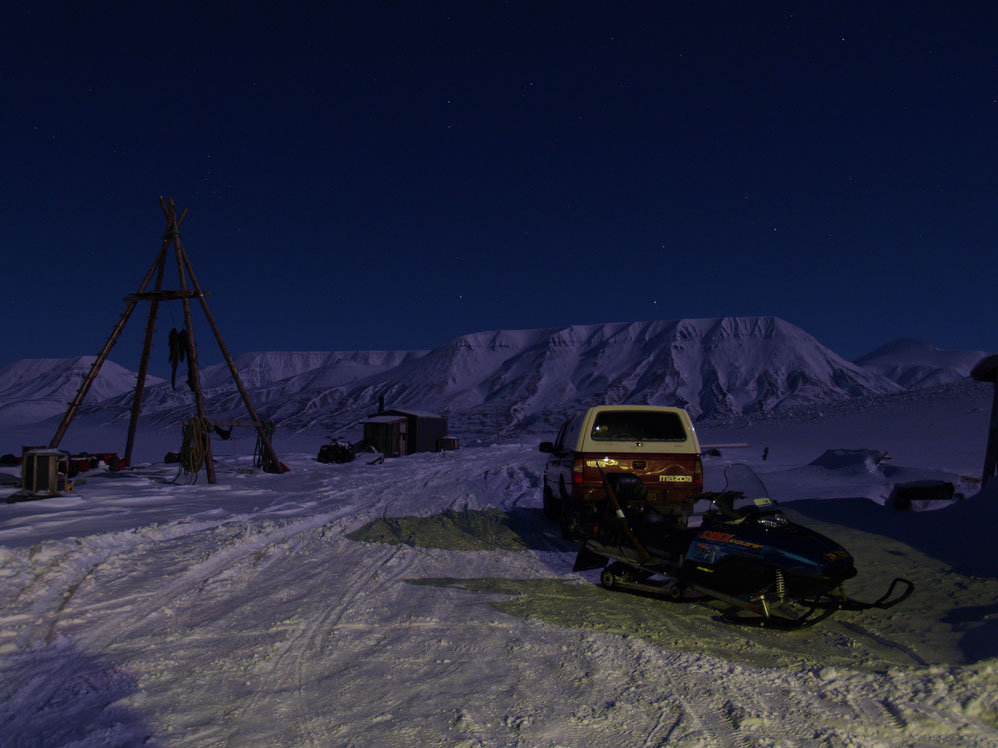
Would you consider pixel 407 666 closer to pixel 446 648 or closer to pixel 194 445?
pixel 446 648

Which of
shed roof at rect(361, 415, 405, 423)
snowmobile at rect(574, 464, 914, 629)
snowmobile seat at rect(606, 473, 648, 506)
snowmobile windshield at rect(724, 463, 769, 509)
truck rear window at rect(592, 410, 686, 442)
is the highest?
truck rear window at rect(592, 410, 686, 442)

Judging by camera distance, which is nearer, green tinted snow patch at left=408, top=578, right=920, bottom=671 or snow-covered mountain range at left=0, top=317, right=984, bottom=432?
green tinted snow patch at left=408, top=578, right=920, bottom=671

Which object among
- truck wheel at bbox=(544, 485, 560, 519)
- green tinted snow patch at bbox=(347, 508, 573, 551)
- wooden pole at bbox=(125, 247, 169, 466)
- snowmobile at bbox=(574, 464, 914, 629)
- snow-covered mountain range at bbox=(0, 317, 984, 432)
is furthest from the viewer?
snow-covered mountain range at bbox=(0, 317, 984, 432)

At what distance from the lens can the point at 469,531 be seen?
32.6 feet

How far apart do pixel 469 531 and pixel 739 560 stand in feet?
18.1

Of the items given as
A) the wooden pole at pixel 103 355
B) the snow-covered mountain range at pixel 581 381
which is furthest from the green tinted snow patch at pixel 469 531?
the snow-covered mountain range at pixel 581 381

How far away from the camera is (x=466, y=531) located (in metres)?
9.95

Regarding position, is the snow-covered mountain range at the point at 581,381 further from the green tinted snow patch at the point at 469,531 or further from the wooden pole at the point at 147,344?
the green tinted snow patch at the point at 469,531

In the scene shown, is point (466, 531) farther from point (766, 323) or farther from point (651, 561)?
point (766, 323)

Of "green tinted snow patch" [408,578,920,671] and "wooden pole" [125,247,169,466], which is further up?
"wooden pole" [125,247,169,466]

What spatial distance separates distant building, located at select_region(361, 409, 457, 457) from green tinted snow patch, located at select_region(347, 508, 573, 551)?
2896cm

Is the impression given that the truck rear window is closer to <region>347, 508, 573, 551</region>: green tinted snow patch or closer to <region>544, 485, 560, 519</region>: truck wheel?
<region>347, 508, 573, 551</region>: green tinted snow patch

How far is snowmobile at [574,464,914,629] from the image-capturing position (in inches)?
190

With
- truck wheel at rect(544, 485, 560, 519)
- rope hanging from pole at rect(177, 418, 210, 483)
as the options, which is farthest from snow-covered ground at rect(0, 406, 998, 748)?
rope hanging from pole at rect(177, 418, 210, 483)
